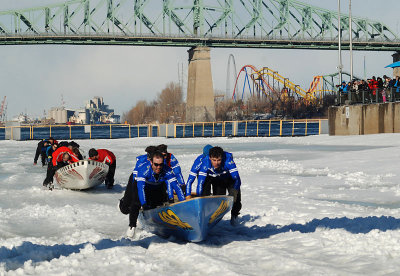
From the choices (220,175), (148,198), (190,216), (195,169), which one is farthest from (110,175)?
(190,216)

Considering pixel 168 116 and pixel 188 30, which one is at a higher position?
pixel 188 30

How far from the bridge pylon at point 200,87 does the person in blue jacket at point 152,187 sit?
276 feet

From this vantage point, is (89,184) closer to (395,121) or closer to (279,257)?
(279,257)

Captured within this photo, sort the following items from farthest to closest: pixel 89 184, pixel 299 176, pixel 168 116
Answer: pixel 168 116, pixel 299 176, pixel 89 184

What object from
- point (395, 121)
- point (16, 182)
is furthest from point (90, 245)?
point (395, 121)

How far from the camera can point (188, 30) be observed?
99562 mm

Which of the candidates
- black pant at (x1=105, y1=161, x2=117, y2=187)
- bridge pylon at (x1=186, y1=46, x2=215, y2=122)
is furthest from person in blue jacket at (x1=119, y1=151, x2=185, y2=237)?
bridge pylon at (x1=186, y1=46, x2=215, y2=122)

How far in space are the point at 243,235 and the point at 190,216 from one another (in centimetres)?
144

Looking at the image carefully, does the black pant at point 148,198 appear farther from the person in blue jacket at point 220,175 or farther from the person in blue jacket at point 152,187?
the person in blue jacket at point 220,175

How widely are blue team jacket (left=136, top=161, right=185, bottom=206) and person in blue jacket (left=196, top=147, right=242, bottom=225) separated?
11.9 inches

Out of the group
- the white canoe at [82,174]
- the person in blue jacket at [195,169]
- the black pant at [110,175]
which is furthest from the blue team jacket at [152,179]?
the black pant at [110,175]

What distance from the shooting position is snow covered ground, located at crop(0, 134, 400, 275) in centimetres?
616

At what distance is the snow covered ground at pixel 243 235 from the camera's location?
616 centimetres

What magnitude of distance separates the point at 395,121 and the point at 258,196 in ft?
61.7
